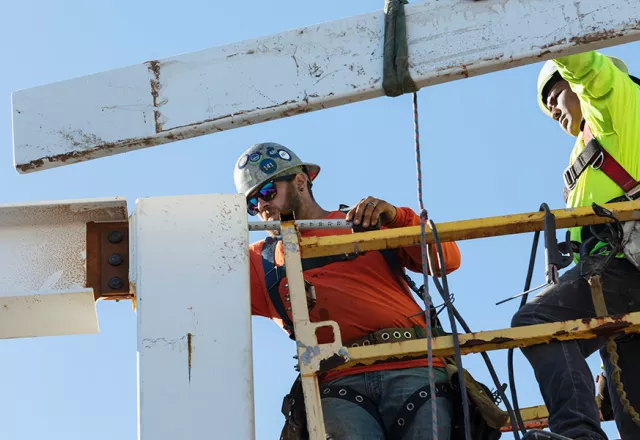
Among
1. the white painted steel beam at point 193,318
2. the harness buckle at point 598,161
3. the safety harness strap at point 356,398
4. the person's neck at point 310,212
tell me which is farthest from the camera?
the person's neck at point 310,212

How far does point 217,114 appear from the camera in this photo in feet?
11.9

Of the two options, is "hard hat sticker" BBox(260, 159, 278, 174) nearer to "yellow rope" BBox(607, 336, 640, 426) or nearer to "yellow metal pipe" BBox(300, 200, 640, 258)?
"yellow metal pipe" BBox(300, 200, 640, 258)

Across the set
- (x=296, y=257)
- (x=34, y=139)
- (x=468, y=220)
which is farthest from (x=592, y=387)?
(x=34, y=139)

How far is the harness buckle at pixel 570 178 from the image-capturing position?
15.9ft

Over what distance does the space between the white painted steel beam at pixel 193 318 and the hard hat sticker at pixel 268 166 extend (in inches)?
72.7

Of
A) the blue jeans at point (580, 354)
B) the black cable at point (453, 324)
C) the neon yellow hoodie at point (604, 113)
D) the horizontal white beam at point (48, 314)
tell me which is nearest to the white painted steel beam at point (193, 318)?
the horizontal white beam at point (48, 314)

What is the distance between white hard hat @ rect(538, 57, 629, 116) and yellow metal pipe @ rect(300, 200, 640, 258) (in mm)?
1017

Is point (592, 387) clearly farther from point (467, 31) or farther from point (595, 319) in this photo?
point (467, 31)

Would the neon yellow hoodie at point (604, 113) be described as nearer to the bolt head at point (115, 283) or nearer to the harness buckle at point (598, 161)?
the harness buckle at point (598, 161)

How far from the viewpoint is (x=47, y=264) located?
3811 millimetres

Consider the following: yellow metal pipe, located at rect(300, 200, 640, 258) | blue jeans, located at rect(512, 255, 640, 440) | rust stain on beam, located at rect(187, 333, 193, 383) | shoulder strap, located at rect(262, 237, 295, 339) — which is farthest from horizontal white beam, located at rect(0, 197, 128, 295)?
blue jeans, located at rect(512, 255, 640, 440)

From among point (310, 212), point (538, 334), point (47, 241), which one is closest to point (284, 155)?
point (310, 212)

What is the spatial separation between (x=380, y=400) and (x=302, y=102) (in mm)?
1356

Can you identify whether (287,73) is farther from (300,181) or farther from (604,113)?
(300,181)
